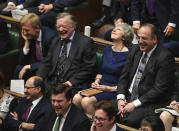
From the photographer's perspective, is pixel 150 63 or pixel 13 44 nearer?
pixel 150 63

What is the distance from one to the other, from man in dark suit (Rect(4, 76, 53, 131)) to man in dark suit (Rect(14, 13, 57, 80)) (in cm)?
51

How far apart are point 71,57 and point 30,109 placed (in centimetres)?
56

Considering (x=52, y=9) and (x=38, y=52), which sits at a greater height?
(x=52, y=9)

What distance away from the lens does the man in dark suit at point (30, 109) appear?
321 centimetres

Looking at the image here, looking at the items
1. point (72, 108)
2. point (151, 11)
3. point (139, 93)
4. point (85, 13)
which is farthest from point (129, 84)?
point (85, 13)

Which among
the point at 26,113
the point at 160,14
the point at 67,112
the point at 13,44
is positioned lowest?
the point at 26,113

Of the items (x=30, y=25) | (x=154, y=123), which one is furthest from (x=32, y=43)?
(x=154, y=123)

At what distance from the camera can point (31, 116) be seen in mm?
3242

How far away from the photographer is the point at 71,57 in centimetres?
355

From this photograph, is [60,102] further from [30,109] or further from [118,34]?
[118,34]

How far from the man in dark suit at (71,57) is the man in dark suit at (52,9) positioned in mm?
827

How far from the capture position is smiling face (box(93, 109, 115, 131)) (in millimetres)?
2600

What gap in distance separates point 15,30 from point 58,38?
953 millimetres

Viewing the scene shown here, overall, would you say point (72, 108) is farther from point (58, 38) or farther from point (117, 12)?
point (117, 12)
